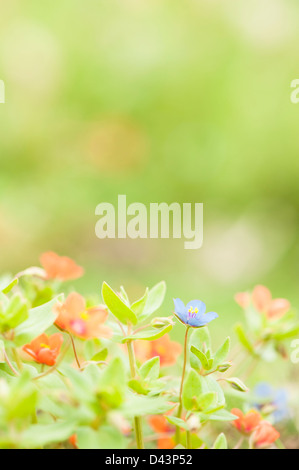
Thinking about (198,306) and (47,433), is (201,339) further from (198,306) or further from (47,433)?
(47,433)

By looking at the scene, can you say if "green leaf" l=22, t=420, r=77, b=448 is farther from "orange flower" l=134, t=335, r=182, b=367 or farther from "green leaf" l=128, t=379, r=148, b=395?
"orange flower" l=134, t=335, r=182, b=367

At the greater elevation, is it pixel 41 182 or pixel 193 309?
pixel 41 182

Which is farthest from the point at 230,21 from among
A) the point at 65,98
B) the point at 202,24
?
the point at 65,98

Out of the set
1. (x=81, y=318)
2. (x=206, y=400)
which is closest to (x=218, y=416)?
(x=206, y=400)

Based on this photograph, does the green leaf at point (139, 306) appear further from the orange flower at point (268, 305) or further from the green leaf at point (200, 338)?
the orange flower at point (268, 305)

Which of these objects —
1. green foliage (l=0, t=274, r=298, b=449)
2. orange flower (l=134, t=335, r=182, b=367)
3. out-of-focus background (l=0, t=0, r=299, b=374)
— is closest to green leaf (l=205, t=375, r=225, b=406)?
green foliage (l=0, t=274, r=298, b=449)

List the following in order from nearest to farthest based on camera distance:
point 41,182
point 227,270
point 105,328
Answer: point 105,328 → point 227,270 → point 41,182
